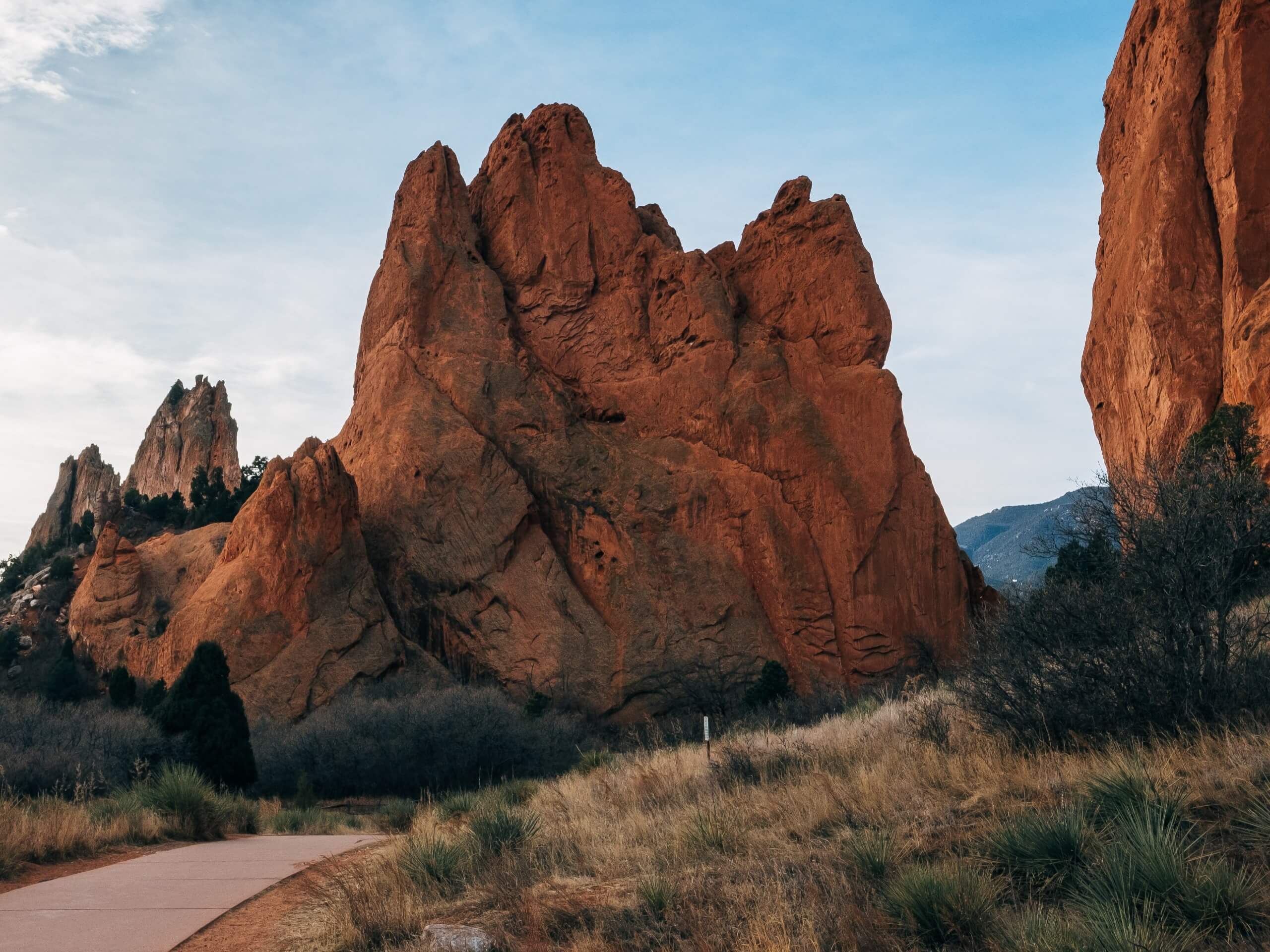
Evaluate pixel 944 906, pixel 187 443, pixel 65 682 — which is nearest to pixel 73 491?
pixel 187 443

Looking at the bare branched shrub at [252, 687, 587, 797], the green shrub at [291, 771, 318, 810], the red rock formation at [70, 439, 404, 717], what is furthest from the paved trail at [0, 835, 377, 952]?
the red rock formation at [70, 439, 404, 717]

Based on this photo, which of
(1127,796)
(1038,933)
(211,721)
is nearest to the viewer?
(1038,933)

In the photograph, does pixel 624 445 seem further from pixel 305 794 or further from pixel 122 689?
pixel 305 794

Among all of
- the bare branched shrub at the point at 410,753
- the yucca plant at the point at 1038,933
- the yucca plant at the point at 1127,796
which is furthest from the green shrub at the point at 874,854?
the bare branched shrub at the point at 410,753

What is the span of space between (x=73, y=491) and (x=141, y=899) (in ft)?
300

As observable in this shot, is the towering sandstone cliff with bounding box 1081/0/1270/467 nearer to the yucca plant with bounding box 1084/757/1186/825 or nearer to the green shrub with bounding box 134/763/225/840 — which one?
the yucca plant with bounding box 1084/757/1186/825

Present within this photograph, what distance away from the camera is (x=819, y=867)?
23.9ft

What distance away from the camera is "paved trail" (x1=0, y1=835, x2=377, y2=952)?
7.10 meters

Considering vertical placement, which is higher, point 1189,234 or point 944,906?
point 1189,234

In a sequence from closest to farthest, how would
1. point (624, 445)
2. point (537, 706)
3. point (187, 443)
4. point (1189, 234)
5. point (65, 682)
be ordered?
point (537, 706)
point (65, 682)
point (1189, 234)
point (624, 445)
point (187, 443)

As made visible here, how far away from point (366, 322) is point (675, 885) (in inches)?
1815

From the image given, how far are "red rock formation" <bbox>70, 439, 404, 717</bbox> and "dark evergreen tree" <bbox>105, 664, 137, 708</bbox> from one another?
1694 millimetres

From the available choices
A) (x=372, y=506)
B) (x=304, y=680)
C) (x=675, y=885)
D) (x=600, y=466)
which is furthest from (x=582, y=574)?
(x=675, y=885)

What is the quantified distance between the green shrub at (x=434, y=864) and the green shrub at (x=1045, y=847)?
171 inches
